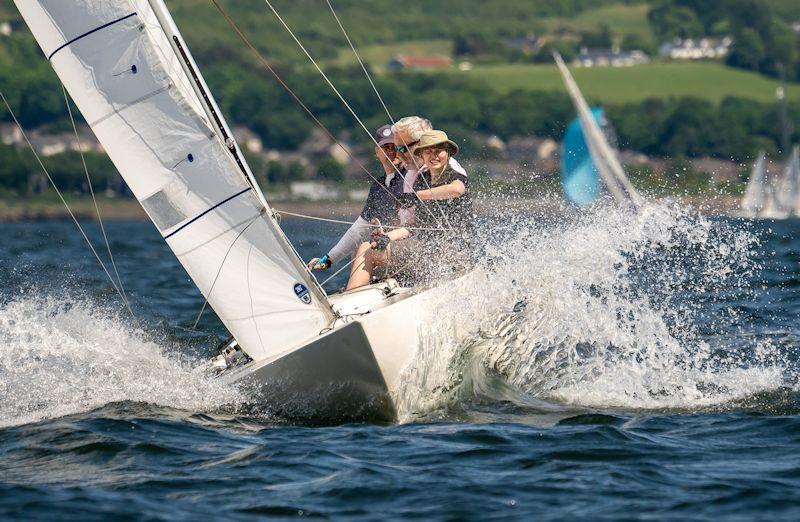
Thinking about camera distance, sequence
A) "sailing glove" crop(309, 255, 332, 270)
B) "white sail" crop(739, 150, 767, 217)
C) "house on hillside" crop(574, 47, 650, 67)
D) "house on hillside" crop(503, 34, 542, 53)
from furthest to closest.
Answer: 1. "house on hillside" crop(503, 34, 542, 53)
2. "house on hillside" crop(574, 47, 650, 67)
3. "white sail" crop(739, 150, 767, 217)
4. "sailing glove" crop(309, 255, 332, 270)

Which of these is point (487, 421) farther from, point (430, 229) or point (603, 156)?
point (603, 156)

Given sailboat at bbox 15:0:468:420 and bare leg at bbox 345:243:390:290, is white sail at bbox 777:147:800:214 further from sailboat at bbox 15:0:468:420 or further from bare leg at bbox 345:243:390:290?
sailboat at bbox 15:0:468:420

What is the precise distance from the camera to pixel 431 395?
7797 millimetres

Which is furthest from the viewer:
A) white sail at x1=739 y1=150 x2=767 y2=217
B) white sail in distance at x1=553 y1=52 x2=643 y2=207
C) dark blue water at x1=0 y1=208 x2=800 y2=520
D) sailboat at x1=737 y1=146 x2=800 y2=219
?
sailboat at x1=737 y1=146 x2=800 y2=219

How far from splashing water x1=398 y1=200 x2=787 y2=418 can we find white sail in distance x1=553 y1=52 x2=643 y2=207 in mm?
24897

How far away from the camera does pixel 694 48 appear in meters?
115

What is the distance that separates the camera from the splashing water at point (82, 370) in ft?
25.8

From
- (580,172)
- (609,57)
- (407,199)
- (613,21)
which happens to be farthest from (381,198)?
(613,21)

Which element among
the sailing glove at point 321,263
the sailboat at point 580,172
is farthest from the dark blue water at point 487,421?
the sailboat at point 580,172

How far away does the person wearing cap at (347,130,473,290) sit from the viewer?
334 inches

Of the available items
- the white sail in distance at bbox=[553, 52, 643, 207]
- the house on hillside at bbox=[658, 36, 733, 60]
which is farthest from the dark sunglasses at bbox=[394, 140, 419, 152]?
the house on hillside at bbox=[658, 36, 733, 60]

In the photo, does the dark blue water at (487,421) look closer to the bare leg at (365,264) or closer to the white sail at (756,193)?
the bare leg at (365,264)

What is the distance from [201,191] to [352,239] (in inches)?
55.9

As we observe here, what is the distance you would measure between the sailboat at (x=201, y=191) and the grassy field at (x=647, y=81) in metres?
80.4
